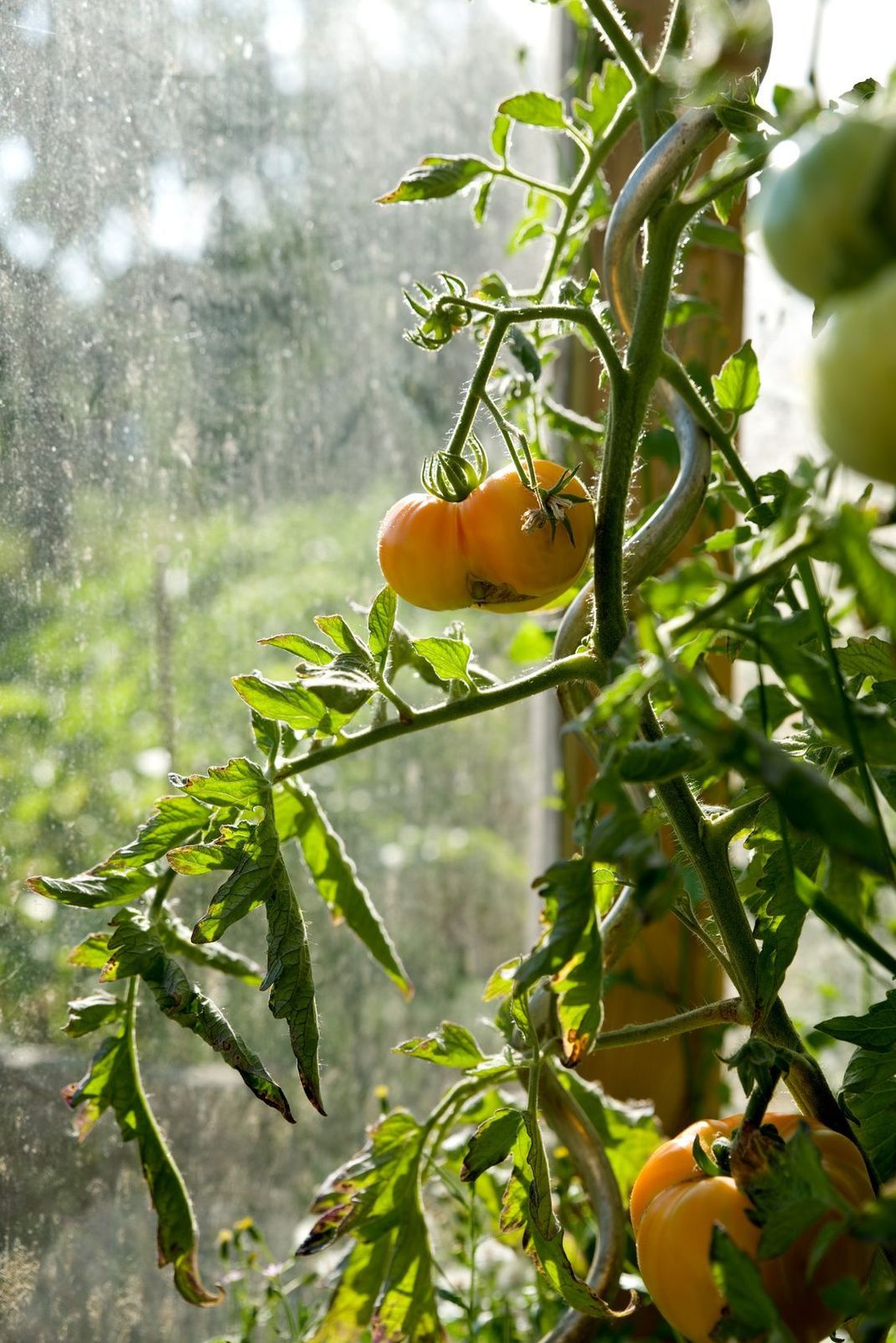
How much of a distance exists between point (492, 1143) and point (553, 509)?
Result: 10.9 inches

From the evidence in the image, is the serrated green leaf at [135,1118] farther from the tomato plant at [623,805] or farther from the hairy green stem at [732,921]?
the hairy green stem at [732,921]

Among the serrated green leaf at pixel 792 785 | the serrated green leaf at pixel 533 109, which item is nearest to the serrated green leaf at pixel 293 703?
the serrated green leaf at pixel 792 785

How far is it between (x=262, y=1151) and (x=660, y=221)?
31.8 inches

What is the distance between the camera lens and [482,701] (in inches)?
18.9


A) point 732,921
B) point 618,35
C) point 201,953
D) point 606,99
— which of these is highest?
point 606,99

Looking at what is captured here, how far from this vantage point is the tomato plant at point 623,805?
326 millimetres

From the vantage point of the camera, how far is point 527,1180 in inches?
21.0

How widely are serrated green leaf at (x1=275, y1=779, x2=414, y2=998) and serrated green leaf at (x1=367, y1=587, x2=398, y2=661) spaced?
3.8 inches

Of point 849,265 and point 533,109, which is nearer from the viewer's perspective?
point 849,265

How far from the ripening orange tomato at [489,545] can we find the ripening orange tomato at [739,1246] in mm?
240

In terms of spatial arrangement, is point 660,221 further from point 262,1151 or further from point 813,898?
point 262,1151

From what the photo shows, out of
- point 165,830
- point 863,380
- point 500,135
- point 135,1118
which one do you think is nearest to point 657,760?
point 863,380

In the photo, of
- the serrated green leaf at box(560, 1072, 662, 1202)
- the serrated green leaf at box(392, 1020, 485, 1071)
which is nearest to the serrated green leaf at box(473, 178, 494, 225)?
the serrated green leaf at box(392, 1020, 485, 1071)

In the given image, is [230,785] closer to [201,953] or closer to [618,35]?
[201,953]
